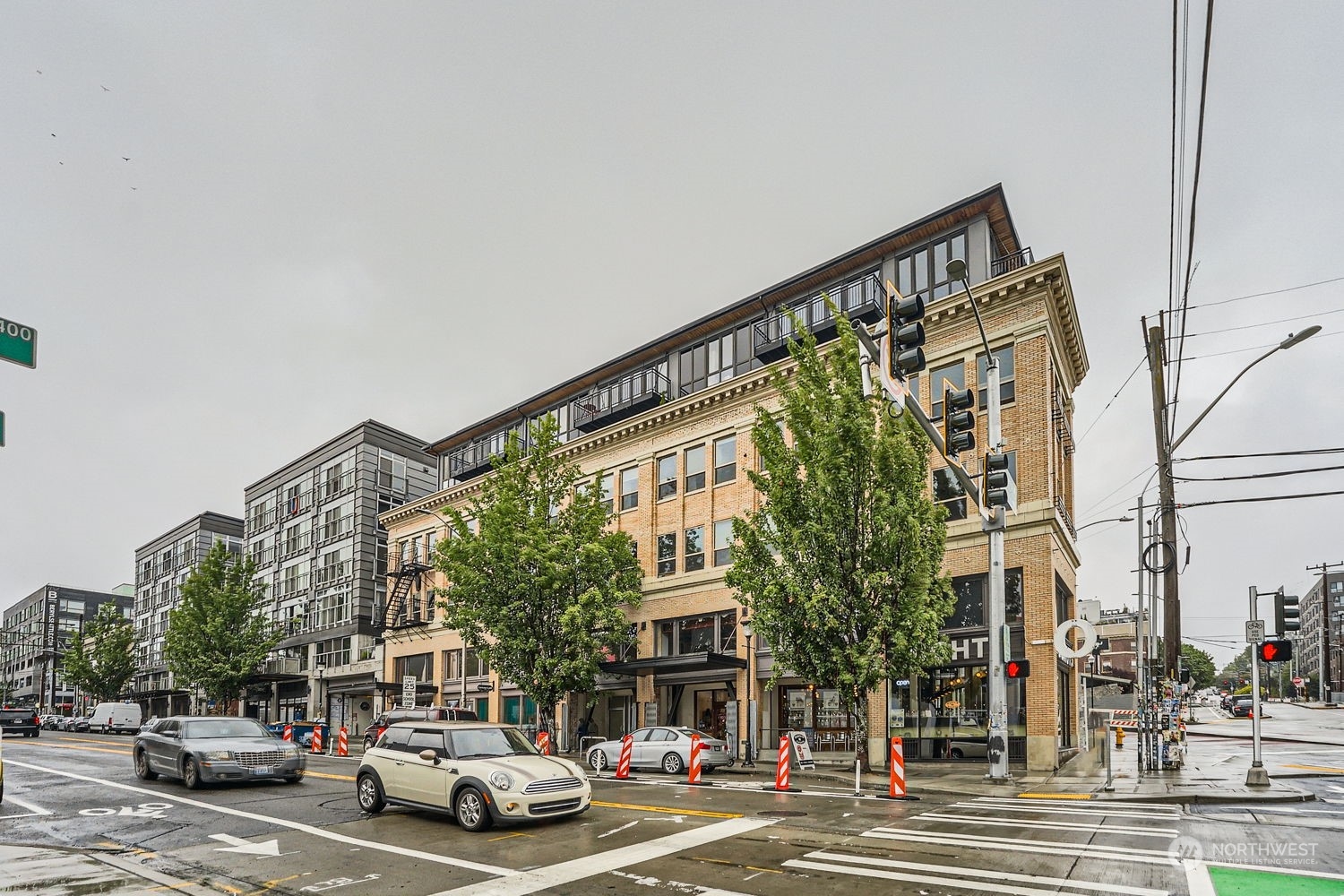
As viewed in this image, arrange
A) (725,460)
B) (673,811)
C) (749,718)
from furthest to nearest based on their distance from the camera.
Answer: (725,460) < (749,718) < (673,811)

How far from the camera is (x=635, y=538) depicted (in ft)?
127

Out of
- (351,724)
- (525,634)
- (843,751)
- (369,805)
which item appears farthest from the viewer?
(351,724)

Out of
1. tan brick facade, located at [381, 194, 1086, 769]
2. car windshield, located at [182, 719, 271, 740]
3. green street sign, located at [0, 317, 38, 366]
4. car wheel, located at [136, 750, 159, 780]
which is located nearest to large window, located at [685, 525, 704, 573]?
tan brick facade, located at [381, 194, 1086, 769]

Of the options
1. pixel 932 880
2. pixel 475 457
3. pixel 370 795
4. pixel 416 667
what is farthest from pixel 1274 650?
pixel 416 667

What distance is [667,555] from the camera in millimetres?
37438

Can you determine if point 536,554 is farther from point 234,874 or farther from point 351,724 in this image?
point 351,724

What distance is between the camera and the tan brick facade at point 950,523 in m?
25.7

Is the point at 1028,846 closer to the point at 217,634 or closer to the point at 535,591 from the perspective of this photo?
the point at 535,591

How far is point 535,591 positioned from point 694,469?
349 inches

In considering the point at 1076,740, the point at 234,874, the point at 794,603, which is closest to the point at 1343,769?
the point at 1076,740

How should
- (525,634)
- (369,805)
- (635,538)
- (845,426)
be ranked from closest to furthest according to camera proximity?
(369,805) < (845,426) < (525,634) < (635,538)

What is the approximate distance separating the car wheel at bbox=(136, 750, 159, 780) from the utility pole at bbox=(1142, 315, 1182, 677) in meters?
24.7

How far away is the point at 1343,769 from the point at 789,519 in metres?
15.2

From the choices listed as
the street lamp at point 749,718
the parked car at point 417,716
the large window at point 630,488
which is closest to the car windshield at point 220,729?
the parked car at point 417,716
